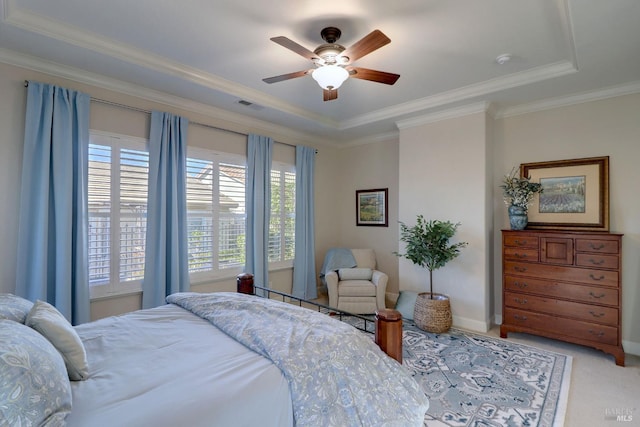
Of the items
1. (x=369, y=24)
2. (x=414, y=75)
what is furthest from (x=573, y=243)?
(x=369, y=24)

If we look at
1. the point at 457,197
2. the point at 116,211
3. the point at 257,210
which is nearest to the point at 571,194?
the point at 457,197

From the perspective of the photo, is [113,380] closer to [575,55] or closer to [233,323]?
[233,323]

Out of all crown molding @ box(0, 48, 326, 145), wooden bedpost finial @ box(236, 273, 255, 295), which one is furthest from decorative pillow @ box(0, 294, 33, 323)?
crown molding @ box(0, 48, 326, 145)

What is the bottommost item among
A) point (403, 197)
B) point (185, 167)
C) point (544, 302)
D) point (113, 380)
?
point (544, 302)

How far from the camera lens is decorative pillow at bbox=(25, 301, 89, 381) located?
50.1 inches

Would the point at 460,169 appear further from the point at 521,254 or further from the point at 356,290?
the point at 356,290

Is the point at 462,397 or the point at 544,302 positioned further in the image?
the point at 544,302

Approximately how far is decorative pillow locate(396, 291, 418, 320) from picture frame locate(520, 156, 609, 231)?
1.65m

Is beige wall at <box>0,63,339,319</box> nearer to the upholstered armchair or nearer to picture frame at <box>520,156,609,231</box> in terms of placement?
the upholstered armchair

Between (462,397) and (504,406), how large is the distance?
0.28 metres

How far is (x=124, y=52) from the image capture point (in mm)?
2680

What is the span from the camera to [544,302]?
3.29m

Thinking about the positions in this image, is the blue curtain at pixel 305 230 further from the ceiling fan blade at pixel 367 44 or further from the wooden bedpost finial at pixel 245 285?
the ceiling fan blade at pixel 367 44

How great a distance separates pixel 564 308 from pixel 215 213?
4.00m
